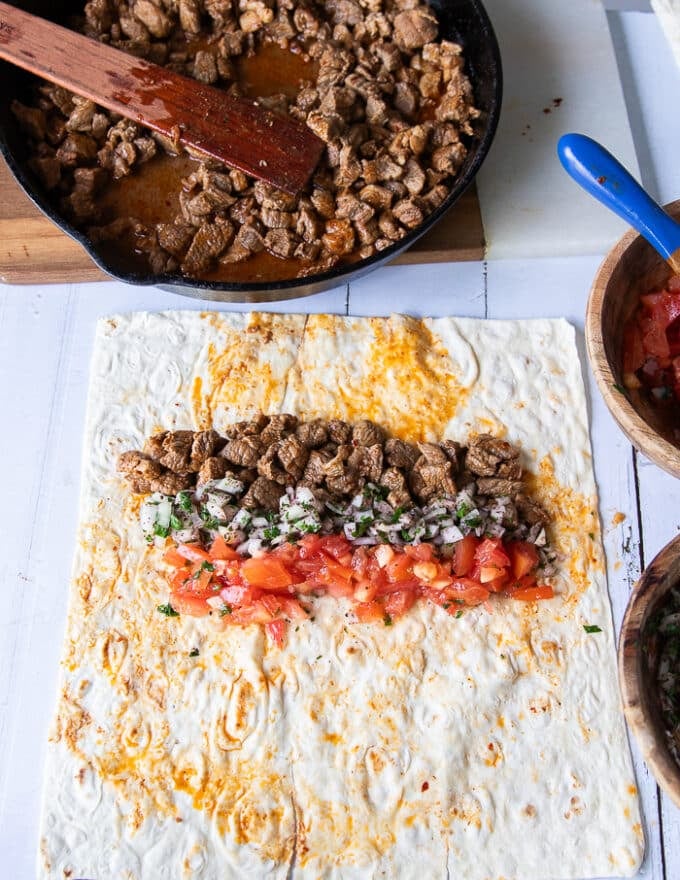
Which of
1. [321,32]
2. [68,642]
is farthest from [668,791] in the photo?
[321,32]

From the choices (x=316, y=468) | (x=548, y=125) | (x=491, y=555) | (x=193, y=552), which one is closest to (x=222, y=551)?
(x=193, y=552)

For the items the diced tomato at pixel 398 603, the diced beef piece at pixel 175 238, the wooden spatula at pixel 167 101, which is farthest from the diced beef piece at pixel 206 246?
the diced tomato at pixel 398 603

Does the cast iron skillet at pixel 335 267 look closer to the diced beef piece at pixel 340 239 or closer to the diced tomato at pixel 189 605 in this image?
the diced beef piece at pixel 340 239

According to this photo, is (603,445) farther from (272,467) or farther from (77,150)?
(77,150)

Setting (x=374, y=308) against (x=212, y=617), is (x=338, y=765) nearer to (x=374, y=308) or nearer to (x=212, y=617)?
(x=212, y=617)

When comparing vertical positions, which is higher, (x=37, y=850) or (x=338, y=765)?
(x=338, y=765)

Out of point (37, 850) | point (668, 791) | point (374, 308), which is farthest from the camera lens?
point (374, 308)

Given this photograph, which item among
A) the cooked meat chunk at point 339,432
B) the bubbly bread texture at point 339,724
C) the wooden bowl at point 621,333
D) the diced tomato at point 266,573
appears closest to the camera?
the wooden bowl at point 621,333
